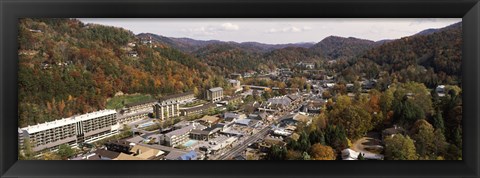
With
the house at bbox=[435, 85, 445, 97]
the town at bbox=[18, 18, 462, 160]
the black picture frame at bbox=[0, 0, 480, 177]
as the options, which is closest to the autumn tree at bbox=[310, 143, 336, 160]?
the town at bbox=[18, 18, 462, 160]

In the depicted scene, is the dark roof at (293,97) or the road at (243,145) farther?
the dark roof at (293,97)

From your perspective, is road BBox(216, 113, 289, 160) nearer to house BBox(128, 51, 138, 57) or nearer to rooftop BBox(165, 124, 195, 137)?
rooftop BBox(165, 124, 195, 137)

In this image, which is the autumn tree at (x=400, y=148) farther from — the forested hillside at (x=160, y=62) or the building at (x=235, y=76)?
the building at (x=235, y=76)

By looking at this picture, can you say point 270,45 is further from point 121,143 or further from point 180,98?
point 121,143

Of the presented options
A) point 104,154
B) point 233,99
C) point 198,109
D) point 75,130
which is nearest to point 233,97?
point 233,99

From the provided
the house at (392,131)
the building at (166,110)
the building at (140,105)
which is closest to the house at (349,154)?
the house at (392,131)
